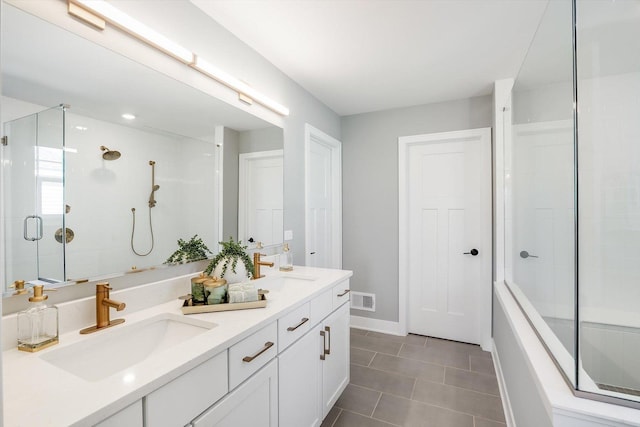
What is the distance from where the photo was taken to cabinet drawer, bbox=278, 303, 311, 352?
1432mm

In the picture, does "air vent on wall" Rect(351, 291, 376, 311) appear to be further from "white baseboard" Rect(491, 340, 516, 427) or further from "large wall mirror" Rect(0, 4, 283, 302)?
"large wall mirror" Rect(0, 4, 283, 302)

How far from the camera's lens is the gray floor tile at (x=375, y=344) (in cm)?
292

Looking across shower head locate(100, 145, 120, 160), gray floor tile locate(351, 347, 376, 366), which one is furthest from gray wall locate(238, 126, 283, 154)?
gray floor tile locate(351, 347, 376, 366)

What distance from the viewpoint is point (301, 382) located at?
159 cm

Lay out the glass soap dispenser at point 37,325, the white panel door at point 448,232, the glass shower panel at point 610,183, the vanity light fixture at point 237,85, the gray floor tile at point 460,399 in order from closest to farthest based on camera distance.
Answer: the glass soap dispenser at point 37,325
the glass shower panel at point 610,183
the vanity light fixture at point 237,85
the gray floor tile at point 460,399
the white panel door at point 448,232

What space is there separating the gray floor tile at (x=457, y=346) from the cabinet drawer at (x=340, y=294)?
1.42 meters

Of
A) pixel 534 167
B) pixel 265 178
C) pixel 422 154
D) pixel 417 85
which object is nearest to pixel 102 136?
pixel 265 178

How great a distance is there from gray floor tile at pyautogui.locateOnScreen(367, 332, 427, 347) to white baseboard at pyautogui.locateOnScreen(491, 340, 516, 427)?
627mm

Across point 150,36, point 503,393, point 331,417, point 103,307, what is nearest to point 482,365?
point 503,393

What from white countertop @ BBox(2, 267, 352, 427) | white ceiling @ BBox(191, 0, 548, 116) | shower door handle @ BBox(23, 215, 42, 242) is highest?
white ceiling @ BBox(191, 0, 548, 116)

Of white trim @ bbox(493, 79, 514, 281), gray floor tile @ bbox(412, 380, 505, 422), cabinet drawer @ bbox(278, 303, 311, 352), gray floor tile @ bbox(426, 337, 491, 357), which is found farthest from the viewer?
gray floor tile @ bbox(426, 337, 491, 357)

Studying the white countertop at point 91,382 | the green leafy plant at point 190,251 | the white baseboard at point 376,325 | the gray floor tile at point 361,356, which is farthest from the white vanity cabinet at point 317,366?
the white baseboard at point 376,325

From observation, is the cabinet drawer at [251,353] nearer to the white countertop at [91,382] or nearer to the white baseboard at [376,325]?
the white countertop at [91,382]

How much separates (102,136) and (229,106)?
2.57 ft
